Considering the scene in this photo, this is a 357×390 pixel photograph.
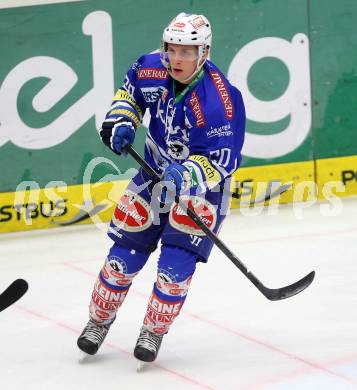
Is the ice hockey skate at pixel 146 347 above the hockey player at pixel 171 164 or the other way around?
the other way around

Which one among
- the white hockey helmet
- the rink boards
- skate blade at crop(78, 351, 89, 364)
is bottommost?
the rink boards

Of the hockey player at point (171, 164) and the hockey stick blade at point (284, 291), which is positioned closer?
the hockey player at point (171, 164)

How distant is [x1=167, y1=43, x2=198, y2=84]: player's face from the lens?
15.5 ft

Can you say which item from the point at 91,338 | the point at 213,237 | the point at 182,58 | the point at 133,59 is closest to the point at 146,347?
the point at 91,338

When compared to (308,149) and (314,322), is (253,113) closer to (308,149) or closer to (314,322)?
(308,149)

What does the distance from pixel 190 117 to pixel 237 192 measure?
269cm

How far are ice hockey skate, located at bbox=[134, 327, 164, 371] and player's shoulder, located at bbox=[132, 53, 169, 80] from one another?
3.39 feet

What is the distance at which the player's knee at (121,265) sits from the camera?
16.4 ft

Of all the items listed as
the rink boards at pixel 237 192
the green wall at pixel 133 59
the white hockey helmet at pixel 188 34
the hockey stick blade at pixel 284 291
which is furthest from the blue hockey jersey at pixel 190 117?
the rink boards at pixel 237 192

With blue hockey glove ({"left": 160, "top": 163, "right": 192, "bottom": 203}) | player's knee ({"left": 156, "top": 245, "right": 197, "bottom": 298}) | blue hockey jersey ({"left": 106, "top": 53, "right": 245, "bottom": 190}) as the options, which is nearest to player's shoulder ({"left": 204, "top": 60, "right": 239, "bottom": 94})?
blue hockey jersey ({"left": 106, "top": 53, "right": 245, "bottom": 190})

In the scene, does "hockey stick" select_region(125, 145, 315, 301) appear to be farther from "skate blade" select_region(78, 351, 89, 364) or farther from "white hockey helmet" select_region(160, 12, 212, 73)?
"skate blade" select_region(78, 351, 89, 364)

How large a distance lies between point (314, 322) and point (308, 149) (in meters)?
2.20

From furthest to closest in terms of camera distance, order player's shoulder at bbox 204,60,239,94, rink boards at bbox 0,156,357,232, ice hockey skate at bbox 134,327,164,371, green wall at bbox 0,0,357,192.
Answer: rink boards at bbox 0,156,357,232 → green wall at bbox 0,0,357,192 → ice hockey skate at bbox 134,327,164,371 → player's shoulder at bbox 204,60,239,94

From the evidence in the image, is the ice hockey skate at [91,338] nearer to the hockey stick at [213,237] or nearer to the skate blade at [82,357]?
the skate blade at [82,357]
